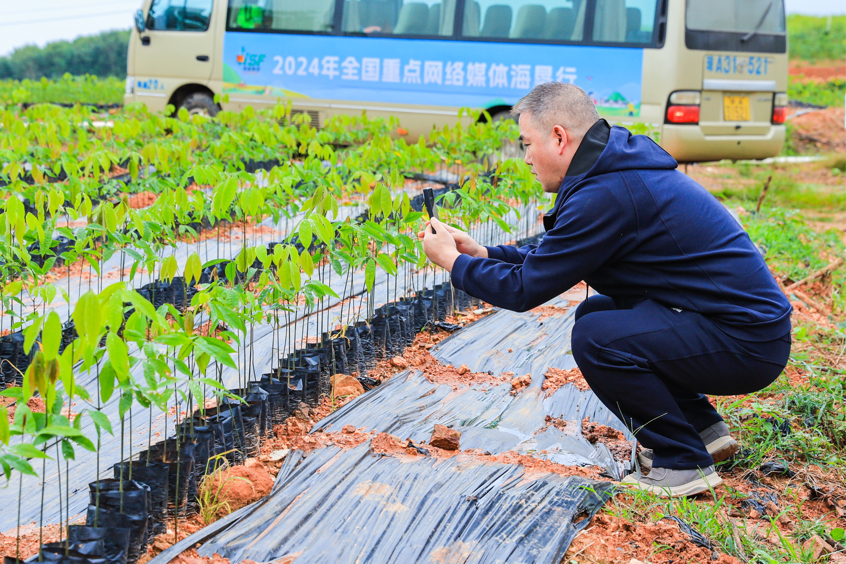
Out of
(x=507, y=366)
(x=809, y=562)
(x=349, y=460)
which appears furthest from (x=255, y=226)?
(x=809, y=562)

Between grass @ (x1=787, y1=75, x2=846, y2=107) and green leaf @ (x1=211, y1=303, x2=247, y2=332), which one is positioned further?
grass @ (x1=787, y1=75, x2=846, y2=107)

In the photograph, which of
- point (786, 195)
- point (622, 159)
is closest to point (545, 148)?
point (622, 159)

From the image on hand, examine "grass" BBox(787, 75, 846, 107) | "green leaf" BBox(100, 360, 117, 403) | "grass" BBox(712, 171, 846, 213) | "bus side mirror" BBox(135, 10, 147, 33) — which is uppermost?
"grass" BBox(787, 75, 846, 107)

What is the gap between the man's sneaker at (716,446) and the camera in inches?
85.3

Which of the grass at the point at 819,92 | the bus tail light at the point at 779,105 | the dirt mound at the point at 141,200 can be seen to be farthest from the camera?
the grass at the point at 819,92

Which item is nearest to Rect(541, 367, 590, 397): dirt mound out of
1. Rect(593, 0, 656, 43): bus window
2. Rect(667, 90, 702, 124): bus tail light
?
Rect(667, 90, 702, 124): bus tail light

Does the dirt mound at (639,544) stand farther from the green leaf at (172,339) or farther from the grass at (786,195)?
the grass at (786,195)

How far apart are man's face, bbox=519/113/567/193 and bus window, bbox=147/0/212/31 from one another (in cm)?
775

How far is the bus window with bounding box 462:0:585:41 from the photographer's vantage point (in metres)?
7.77

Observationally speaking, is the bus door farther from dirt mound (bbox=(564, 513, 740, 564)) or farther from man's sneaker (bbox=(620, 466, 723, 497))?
dirt mound (bbox=(564, 513, 740, 564))

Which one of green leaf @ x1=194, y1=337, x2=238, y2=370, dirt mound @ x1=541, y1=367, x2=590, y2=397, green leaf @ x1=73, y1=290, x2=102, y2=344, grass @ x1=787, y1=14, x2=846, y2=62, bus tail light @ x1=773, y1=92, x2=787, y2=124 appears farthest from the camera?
grass @ x1=787, y1=14, x2=846, y2=62

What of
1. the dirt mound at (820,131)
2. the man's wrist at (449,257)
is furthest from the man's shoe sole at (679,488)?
the dirt mound at (820,131)

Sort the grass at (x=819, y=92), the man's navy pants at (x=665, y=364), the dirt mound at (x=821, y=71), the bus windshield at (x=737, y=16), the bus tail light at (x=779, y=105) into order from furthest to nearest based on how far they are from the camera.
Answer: the dirt mound at (x=821, y=71) < the grass at (x=819, y=92) < the bus tail light at (x=779, y=105) < the bus windshield at (x=737, y=16) < the man's navy pants at (x=665, y=364)

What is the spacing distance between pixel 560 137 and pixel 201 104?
311 inches
